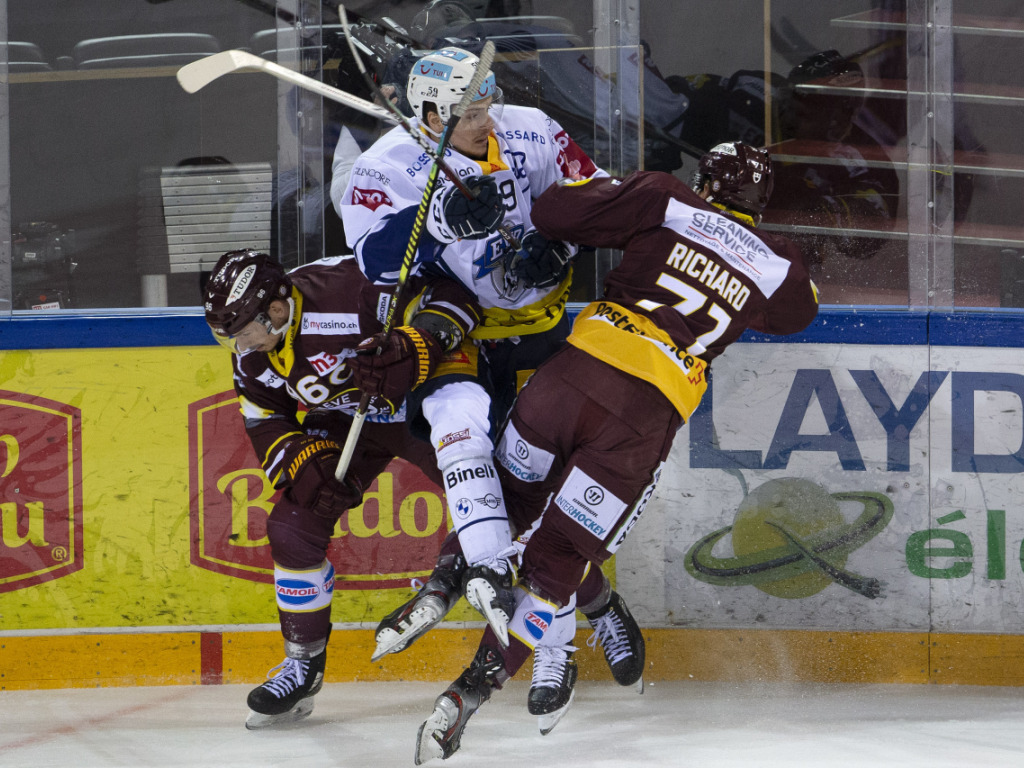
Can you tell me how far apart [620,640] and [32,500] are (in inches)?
68.2

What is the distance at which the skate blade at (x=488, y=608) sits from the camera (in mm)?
2225

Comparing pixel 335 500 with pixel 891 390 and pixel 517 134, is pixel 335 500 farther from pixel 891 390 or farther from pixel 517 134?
pixel 891 390

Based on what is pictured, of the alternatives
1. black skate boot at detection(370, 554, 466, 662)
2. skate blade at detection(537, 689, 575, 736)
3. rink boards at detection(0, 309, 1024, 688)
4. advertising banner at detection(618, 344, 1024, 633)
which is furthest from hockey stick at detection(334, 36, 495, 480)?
advertising banner at detection(618, 344, 1024, 633)

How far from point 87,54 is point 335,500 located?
1698 mm

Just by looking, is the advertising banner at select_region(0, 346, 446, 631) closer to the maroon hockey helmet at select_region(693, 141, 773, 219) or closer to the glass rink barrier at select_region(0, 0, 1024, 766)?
the glass rink barrier at select_region(0, 0, 1024, 766)

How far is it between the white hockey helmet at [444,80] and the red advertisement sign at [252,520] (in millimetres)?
1102

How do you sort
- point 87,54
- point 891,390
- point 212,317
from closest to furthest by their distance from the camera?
1. point 212,317
2. point 891,390
3. point 87,54

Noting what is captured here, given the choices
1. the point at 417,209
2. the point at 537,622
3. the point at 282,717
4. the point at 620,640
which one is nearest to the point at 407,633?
the point at 537,622

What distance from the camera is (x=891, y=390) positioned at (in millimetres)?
3078

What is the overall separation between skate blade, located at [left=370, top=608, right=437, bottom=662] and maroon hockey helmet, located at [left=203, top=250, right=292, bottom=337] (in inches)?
32.3

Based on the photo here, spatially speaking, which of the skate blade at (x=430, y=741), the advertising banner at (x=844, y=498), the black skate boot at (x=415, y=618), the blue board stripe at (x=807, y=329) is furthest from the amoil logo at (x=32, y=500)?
the advertising banner at (x=844, y=498)

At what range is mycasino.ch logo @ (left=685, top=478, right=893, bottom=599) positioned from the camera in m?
3.08

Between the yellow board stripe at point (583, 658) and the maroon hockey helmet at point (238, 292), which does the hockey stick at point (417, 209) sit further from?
the yellow board stripe at point (583, 658)

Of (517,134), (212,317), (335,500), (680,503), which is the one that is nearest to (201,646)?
(335,500)
